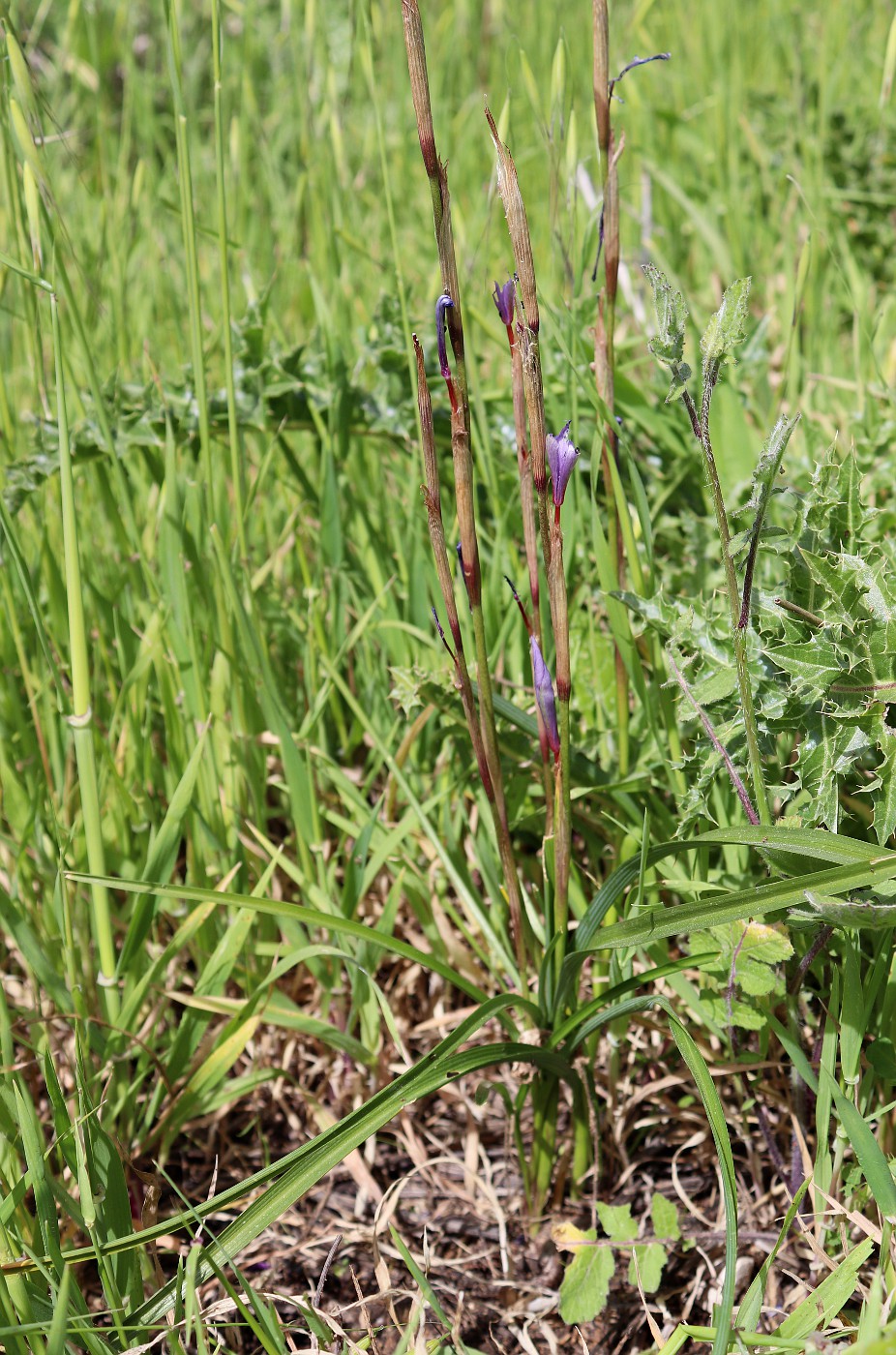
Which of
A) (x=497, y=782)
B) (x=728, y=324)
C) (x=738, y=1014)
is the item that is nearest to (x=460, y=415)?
(x=728, y=324)

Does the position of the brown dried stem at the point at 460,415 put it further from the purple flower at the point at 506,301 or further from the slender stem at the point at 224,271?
the slender stem at the point at 224,271

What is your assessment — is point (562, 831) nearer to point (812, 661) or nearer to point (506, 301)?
point (812, 661)

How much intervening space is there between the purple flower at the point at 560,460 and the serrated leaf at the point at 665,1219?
0.68 meters

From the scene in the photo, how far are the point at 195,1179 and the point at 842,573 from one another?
95 centimetres

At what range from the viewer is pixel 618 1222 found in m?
1.05

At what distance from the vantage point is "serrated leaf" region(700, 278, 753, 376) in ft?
2.34

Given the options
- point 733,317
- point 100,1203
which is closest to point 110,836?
point 100,1203

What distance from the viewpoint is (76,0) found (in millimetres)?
1518

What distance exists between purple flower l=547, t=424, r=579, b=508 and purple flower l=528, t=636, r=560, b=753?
0.12 meters

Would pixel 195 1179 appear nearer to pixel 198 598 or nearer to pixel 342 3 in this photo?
pixel 198 598

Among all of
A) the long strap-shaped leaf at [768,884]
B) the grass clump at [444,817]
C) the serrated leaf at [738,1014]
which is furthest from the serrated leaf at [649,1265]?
the long strap-shaped leaf at [768,884]

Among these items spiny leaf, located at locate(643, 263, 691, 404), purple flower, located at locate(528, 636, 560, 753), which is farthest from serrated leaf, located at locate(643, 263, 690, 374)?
purple flower, located at locate(528, 636, 560, 753)

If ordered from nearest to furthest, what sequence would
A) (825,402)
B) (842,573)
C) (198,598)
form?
(842,573) < (198,598) < (825,402)

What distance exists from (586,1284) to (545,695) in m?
0.55
